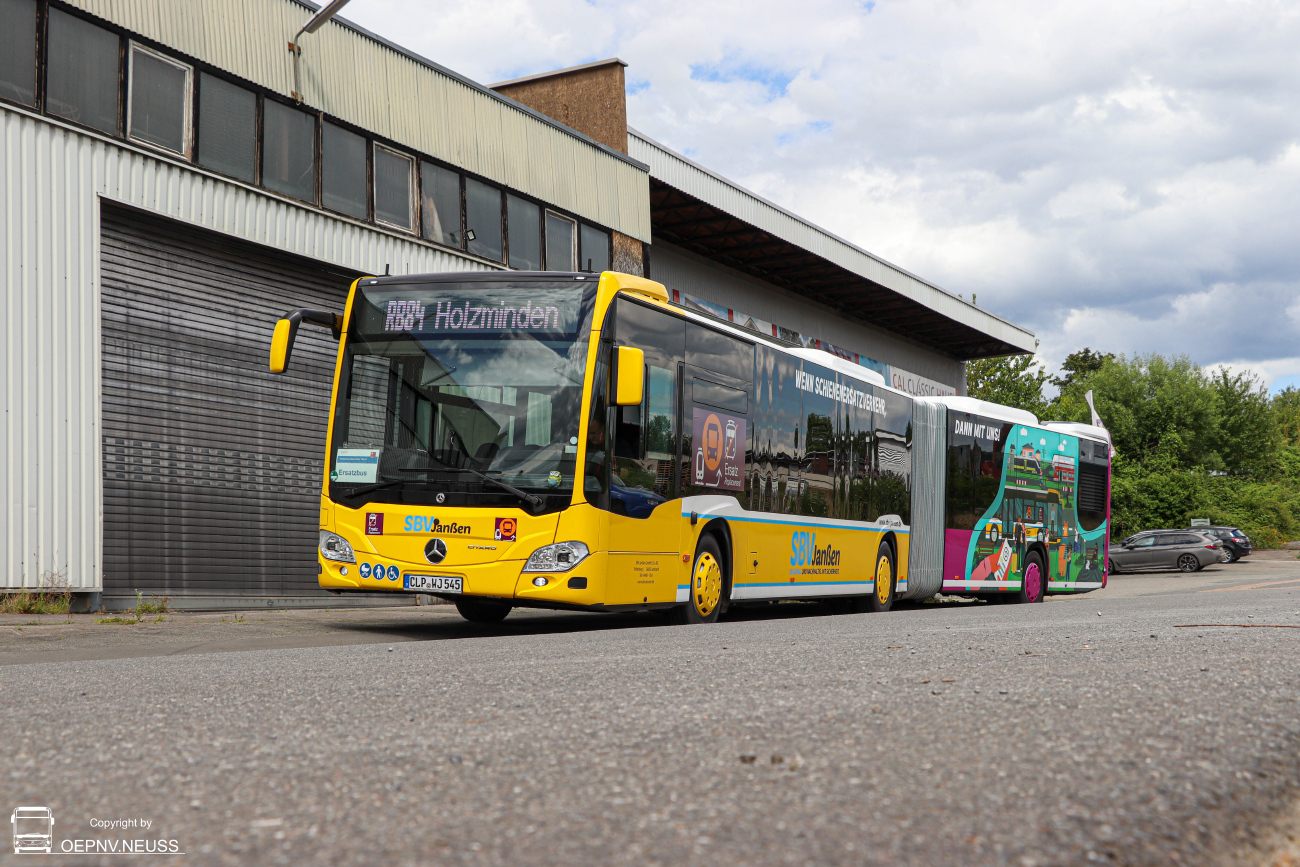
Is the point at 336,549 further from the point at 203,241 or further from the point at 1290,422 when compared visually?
the point at 1290,422

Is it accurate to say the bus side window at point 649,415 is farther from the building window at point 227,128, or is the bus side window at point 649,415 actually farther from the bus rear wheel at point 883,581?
the building window at point 227,128

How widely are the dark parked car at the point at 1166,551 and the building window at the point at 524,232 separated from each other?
28.9 metres

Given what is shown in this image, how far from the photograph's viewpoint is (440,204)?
18859 mm

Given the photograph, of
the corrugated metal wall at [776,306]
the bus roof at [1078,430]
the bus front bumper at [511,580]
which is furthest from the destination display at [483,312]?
the corrugated metal wall at [776,306]

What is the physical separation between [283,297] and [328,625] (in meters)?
5.71

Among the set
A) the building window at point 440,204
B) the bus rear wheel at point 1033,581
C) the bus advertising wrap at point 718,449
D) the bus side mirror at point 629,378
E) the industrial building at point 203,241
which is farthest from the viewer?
the bus rear wheel at point 1033,581

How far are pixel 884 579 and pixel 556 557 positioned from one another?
8015mm

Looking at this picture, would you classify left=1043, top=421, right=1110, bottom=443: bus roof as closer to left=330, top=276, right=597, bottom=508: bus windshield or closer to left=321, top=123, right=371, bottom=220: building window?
left=321, top=123, right=371, bottom=220: building window

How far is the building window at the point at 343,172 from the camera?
54.6 ft

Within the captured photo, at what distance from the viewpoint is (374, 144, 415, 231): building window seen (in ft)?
57.9

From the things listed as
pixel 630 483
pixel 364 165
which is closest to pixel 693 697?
pixel 630 483

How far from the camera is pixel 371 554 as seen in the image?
10.6m

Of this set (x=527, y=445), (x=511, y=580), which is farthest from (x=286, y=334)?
(x=511, y=580)

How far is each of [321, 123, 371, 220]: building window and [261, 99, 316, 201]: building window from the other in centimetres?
24
